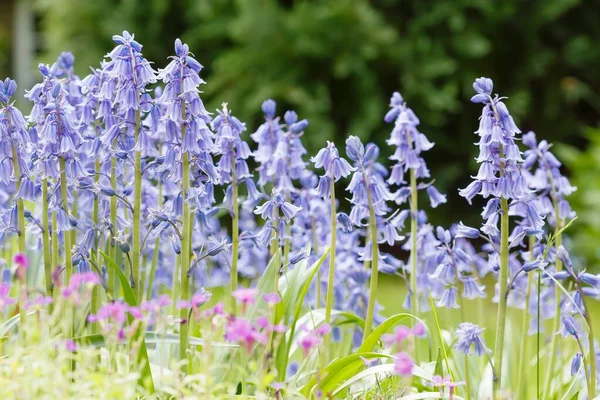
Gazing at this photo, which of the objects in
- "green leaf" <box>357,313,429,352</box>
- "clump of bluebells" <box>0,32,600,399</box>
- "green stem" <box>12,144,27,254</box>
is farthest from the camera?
"green stem" <box>12,144,27,254</box>

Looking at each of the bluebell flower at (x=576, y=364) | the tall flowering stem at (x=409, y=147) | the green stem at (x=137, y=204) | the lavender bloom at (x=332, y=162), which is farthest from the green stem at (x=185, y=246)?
the bluebell flower at (x=576, y=364)

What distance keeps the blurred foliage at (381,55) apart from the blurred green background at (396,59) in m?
0.02

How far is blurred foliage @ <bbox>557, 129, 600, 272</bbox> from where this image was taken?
8461mm

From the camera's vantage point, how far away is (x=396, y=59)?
911 cm

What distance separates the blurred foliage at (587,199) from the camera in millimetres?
8461

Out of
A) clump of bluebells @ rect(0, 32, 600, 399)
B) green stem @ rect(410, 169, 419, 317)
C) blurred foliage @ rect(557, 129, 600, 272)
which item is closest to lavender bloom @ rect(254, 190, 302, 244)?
clump of bluebells @ rect(0, 32, 600, 399)

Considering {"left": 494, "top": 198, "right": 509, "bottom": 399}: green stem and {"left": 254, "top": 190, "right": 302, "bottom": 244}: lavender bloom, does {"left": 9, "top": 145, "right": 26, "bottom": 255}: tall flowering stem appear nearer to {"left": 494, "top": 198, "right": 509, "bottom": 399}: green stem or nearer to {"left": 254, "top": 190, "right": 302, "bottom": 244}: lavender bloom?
{"left": 254, "top": 190, "right": 302, "bottom": 244}: lavender bloom

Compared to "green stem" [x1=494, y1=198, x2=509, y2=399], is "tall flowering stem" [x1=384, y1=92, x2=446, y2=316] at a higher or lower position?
higher

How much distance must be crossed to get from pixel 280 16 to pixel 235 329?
24.2 feet

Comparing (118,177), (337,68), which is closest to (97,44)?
(337,68)

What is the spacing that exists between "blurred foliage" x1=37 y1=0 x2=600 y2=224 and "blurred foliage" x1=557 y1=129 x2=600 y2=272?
72 centimetres

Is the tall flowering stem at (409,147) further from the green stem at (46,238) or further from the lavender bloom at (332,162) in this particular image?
the green stem at (46,238)

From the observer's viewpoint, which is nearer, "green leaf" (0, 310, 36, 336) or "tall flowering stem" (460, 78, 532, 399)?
"tall flowering stem" (460, 78, 532, 399)

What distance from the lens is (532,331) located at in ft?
12.9
